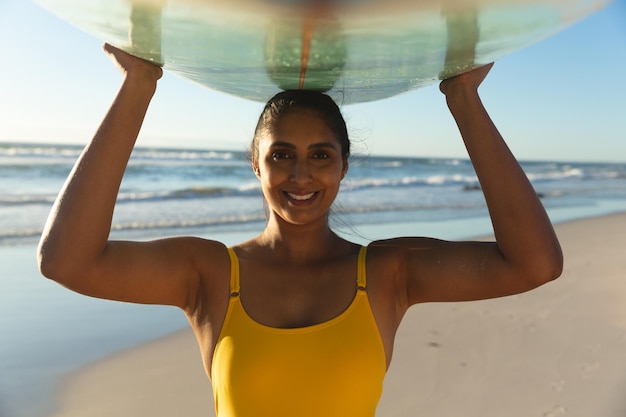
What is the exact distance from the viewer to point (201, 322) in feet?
5.72

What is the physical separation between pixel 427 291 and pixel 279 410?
1.75ft

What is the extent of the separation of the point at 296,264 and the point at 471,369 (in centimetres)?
271

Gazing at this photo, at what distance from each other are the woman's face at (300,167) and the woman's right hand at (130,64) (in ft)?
1.19

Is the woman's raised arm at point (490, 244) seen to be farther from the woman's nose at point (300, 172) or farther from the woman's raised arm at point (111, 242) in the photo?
the woman's raised arm at point (111, 242)

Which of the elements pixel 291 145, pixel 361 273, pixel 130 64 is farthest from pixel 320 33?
pixel 361 273

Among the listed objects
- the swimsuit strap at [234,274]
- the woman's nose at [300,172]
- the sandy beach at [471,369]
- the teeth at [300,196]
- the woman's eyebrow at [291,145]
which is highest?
the woman's eyebrow at [291,145]

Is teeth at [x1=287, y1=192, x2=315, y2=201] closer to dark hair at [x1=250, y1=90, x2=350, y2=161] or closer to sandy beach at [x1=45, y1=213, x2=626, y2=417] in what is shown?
dark hair at [x1=250, y1=90, x2=350, y2=161]

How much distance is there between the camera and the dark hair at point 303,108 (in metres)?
1.83

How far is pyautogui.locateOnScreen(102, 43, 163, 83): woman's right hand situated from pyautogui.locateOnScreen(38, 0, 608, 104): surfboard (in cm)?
2

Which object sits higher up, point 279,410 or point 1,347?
point 279,410

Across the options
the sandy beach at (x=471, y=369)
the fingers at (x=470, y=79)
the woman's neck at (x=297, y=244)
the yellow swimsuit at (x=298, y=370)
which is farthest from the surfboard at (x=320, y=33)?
the sandy beach at (x=471, y=369)

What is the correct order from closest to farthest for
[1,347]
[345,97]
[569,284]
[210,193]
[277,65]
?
1. [277,65]
2. [345,97]
3. [1,347]
4. [569,284]
5. [210,193]

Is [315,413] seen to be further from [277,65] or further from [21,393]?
[21,393]

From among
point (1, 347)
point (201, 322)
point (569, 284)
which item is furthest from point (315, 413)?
point (569, 284)
